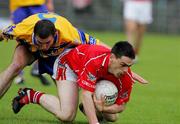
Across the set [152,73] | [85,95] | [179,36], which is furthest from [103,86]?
[179,36]

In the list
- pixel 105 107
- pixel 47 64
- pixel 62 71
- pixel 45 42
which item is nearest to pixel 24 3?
pixel 47 64

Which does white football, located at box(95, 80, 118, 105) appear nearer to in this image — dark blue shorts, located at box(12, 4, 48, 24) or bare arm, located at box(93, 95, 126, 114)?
bare arm, located at box(93, 95, 126, 114)

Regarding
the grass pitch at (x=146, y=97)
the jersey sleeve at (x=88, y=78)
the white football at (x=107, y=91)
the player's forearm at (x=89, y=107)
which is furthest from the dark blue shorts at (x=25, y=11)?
the player's forearm at (x=89, y=107)

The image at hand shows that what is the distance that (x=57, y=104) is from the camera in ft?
28.4

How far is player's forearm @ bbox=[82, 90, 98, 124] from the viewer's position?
26.0 feet

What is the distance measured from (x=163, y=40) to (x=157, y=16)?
1719mm

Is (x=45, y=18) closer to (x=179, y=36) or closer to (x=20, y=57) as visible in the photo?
(x=20, y=57)

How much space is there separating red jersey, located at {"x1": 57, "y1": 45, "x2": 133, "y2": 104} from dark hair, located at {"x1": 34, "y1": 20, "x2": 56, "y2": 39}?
16.5 inches

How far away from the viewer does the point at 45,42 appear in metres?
8.43

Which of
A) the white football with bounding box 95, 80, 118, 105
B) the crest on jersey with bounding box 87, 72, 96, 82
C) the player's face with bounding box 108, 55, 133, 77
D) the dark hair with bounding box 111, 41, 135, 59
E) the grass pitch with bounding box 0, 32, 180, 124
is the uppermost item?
the dark hair with bounding box 111, 41, 135, 59

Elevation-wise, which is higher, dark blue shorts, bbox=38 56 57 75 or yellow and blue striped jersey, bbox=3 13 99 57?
yellow and blue striped jersey, bbox=3 13 99 57

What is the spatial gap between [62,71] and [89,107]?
1006 mm

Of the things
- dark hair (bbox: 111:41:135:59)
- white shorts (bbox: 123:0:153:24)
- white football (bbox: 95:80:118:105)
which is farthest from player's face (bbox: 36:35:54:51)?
white shorts (bbox: 123:0:153:24)

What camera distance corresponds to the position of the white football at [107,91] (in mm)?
8320
